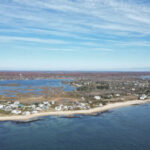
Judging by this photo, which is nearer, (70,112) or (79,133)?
(79,133)

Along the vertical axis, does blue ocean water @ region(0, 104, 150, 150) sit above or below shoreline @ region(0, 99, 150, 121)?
below

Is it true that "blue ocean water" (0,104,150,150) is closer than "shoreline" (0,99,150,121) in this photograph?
Yes

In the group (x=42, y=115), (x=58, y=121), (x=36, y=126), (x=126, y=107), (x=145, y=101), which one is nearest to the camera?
(x=36, y=126)

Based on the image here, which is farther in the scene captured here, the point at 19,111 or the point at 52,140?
the point at 19,111

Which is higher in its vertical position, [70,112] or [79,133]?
[70,112]

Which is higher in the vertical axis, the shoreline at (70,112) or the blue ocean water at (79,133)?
the shoreline at (70,112)

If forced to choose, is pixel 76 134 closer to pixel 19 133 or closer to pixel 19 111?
pixel 19 133

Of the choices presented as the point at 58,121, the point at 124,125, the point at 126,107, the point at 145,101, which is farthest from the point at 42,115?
the point at 145,101

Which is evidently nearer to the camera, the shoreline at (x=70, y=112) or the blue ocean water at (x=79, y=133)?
the blue ocean water at (x=79, y=133)
